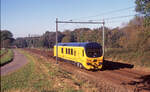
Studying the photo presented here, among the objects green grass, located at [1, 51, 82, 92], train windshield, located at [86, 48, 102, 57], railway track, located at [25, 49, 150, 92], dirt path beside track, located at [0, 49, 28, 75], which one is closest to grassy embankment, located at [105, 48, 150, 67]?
railway track, located at [25, 49, 150, 92]

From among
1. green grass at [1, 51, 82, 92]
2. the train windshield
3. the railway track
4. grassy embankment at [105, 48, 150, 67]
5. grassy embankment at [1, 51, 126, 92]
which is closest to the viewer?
grassy embankment at [1, 51, 126, 92]

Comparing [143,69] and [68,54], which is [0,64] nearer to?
[68,54]

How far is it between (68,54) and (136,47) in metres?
9.39

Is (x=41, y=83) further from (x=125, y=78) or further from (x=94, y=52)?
(x=125, y=78)

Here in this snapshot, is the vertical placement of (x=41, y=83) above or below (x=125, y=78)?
below

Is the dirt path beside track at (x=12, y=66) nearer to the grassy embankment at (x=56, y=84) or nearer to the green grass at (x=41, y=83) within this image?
the green grass at (x=41, y=83)

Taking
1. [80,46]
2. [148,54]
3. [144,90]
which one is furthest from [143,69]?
[144,90]

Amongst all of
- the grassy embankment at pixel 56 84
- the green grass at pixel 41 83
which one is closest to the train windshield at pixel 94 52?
the grassy embankment at pixel 56 84

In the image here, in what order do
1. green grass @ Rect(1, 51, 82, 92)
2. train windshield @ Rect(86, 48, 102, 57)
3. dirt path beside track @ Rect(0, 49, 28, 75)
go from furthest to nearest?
dirt path beside track @ Rect(0, 49, 28, 75), train windshield @ Rect(86, 48, 102, 57), green grass @ Rect(1, 51, 82, 92)

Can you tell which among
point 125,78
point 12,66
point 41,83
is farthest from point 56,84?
point 12,66

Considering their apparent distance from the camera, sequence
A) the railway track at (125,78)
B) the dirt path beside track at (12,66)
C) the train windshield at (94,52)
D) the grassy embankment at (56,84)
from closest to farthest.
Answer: the grassy embankment at (56,84) < the railway track at (125,78) < the train windshield at (94,52) < the dirt path beside track at (12,66)

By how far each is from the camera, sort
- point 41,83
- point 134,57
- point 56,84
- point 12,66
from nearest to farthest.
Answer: point 56,84 < point 41,83 < point 134,57 < point 12,66

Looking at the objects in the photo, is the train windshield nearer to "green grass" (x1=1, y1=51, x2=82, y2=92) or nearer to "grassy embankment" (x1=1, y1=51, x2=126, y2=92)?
"grassy embankment" (x1=1, y1=51, x2=126, y2=92)

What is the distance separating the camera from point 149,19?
1130 cm
